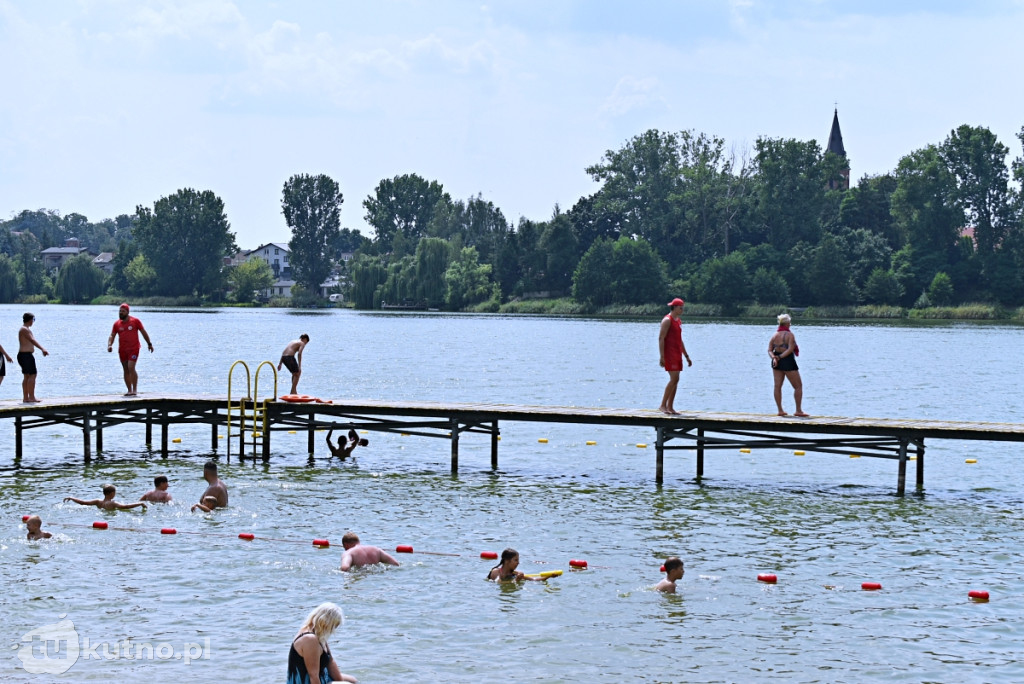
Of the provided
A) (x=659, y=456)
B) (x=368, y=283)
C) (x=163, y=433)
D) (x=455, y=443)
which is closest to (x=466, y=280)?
(x=368, y=283)

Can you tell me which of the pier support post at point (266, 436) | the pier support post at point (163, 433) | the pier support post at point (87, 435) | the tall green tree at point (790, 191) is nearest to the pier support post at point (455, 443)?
the pier support post at point (266, 436)

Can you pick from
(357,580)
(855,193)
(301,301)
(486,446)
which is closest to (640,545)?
(357,580)

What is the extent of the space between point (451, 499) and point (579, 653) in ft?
29.6

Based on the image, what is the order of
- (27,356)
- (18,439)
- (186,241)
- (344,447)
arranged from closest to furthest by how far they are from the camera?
(27,356) → (18,439) → (344,447) → (186,241)

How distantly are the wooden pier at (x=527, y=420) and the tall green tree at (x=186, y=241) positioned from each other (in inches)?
5616

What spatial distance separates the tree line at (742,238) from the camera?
120 metres

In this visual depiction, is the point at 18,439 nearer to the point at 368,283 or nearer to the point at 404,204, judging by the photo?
the point at 368,283

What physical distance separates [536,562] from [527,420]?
7297mm

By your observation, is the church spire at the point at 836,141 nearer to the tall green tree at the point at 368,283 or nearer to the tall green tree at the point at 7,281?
the tall green tree at the point at 368,283

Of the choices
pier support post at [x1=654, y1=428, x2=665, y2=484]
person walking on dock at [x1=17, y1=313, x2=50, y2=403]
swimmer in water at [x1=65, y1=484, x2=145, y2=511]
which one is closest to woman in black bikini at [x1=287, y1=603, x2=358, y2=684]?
swimmer in water at [x1=65, y1=484, x2=145, y2=511]

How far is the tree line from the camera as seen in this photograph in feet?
394

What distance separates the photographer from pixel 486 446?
3064 centimetres

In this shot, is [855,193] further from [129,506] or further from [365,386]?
[129,506]

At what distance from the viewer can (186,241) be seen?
16612 cm
